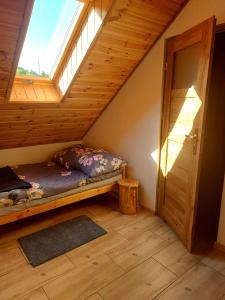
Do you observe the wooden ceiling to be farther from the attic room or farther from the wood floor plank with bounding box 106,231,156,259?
the wood floor plank with bounding box 106,231,156,259

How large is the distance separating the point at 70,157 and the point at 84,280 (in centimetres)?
169

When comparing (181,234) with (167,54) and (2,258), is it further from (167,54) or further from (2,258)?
(167,54)

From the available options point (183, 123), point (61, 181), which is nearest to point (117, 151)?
point (61, 181)

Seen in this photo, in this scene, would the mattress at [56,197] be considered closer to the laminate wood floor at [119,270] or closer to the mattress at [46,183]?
the mattress at [46,183]

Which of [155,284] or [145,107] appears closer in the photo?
[155,284]

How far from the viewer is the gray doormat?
2.06 metres

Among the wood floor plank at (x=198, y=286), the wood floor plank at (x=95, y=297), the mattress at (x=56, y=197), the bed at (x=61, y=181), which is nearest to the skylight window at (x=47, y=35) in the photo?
the bed at (x=61, y=181)

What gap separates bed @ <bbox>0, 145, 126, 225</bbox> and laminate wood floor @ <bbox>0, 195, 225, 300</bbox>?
0.31 meters

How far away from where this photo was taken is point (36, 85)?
2590 mm

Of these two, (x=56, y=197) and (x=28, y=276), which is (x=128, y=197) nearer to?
(x=56, y=197)

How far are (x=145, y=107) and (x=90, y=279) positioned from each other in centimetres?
185

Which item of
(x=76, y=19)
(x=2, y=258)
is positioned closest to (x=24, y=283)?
(x=2, y=258)

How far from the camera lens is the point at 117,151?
10.6 ft

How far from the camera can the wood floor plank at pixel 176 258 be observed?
1.90 m
